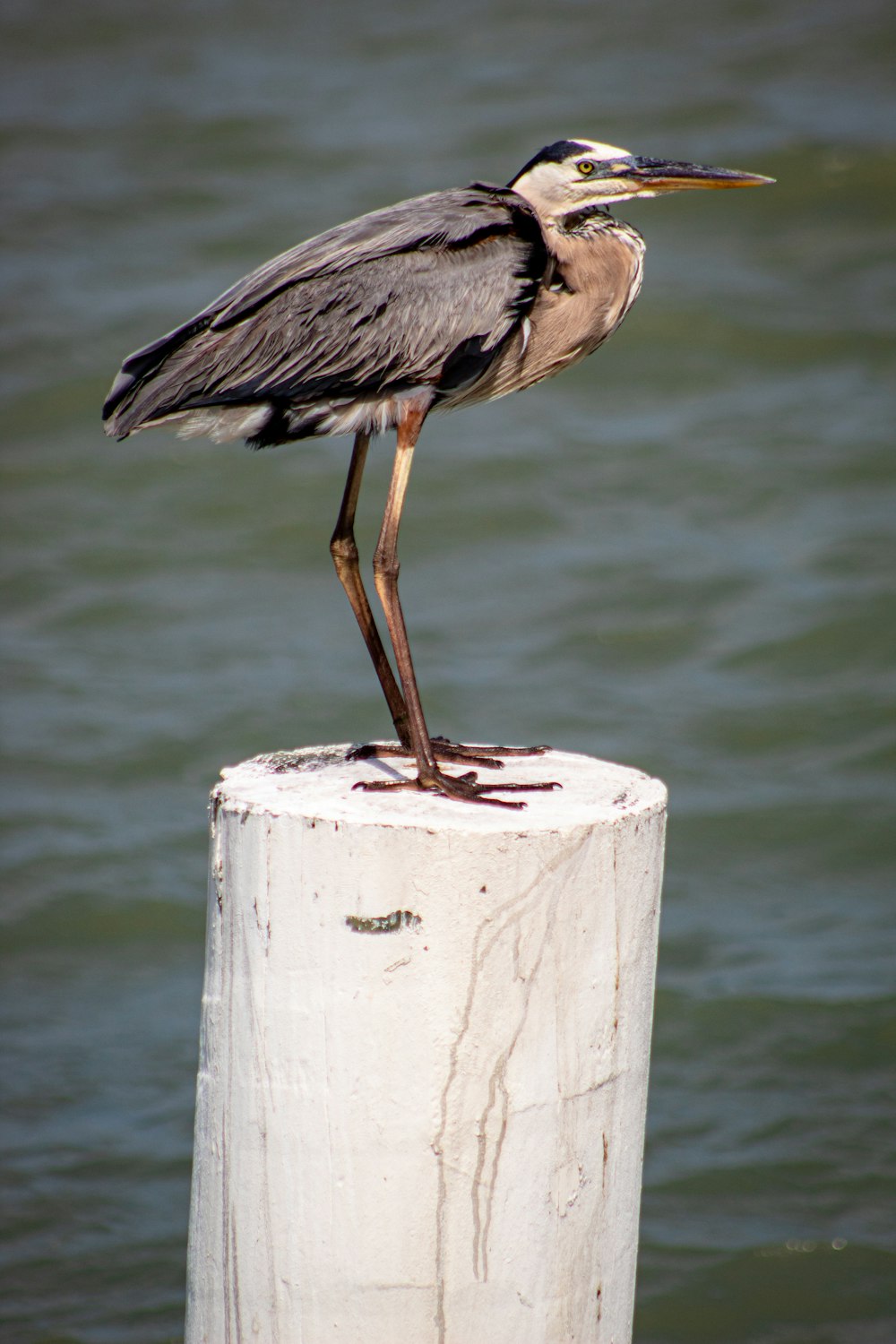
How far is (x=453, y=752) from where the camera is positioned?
305 cm

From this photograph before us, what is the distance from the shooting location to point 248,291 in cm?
323

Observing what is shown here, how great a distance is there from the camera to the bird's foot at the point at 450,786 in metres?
2.60

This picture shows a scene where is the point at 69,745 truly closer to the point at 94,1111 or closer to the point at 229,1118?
the point at 94,1111

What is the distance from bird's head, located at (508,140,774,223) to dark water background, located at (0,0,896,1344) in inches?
109

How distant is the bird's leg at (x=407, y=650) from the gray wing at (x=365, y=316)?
13 centimetres

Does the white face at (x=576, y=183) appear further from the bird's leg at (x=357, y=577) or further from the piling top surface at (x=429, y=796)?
the piling top surface at (x=429, y=796)

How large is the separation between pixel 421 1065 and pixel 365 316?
5.02 feet

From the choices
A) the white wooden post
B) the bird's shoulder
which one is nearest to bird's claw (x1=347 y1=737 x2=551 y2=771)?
the white wooden post

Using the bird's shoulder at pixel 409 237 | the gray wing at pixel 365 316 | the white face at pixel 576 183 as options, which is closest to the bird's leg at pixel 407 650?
the gray wing at pixel 365 316

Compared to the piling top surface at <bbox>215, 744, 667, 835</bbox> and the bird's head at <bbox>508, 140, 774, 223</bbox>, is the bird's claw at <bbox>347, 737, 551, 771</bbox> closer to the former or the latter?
the piling top surface at <bbox>215, 744, 667, 835</bbox>

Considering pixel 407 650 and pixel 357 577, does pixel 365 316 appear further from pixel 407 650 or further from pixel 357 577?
pixel 407 650

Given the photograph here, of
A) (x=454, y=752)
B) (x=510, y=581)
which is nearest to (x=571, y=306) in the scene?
(x=454, y=752)

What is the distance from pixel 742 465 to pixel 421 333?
6.01 metres

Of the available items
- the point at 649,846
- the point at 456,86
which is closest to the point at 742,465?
the point at 456,86
